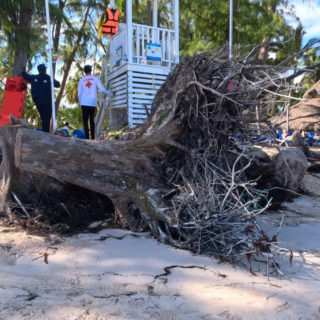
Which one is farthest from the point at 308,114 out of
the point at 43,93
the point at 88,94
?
the point at 43,93

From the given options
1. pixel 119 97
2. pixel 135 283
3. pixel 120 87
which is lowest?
pixel 135 283

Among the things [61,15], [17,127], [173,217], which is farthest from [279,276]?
[61,15]

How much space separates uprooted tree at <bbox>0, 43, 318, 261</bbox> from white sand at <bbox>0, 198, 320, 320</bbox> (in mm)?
423

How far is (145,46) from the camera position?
8734mm

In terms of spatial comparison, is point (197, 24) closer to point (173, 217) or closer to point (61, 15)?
point (61, 15)

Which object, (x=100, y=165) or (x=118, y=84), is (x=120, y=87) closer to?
(x=118, y=84)

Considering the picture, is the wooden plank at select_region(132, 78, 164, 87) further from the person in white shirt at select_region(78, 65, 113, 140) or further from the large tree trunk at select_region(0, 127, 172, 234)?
the large tree trunk at select_region(0, 127, 172, 234)

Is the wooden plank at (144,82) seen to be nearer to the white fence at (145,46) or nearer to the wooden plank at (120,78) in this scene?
the wooden plank at (120,78)

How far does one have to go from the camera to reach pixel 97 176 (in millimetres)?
4207

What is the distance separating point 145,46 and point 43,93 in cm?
330

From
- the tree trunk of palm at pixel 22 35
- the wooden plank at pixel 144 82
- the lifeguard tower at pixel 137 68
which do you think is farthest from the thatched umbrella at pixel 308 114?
the tree trunk of palm at pixel 22 35

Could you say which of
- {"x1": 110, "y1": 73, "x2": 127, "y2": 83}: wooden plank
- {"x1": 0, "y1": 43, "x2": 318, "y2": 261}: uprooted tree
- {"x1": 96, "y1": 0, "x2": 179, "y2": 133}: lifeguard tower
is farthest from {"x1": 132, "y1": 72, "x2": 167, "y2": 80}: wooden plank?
{"x1": 0, "y1": 43, "x2": 318, "y2": 261}: uprooted tree

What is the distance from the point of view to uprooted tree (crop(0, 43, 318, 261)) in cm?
369

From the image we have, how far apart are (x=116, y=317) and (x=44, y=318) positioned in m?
0.49
